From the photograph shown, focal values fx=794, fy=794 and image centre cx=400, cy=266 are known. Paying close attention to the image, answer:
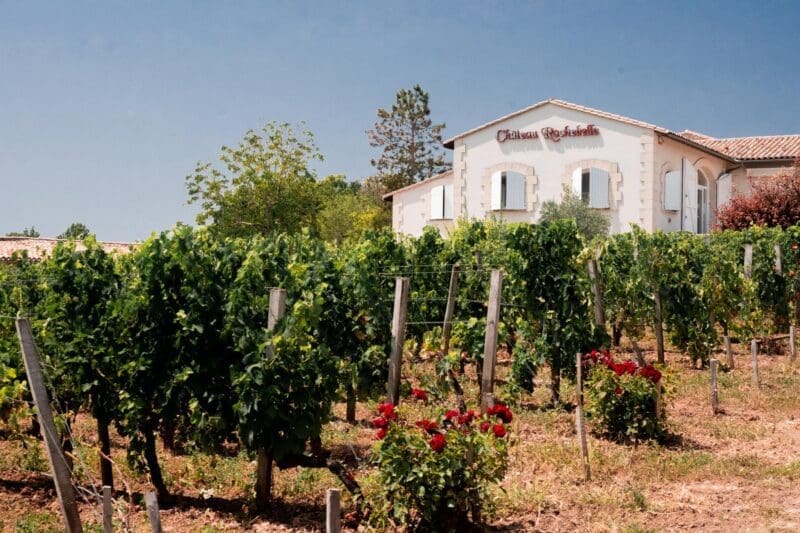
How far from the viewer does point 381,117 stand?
45.4 m

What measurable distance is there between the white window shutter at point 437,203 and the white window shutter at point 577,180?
5.35 metres

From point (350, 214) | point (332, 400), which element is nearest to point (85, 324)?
point (332, 400)

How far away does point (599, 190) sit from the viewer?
26.4 metres

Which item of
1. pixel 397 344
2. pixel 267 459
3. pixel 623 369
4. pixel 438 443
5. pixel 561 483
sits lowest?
pixel 561 483

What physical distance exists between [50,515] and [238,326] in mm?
2103

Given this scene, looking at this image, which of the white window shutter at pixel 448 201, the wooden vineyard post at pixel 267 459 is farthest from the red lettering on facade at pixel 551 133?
the wooden vineyard post at pixel 267 459

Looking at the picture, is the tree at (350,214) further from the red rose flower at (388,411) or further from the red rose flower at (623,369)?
the red rose flower at (388,411)

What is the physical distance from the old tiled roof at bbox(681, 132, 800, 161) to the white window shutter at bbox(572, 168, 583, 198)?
580 cm

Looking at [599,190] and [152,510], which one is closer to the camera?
[152,510]

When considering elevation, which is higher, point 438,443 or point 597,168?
point 597,168

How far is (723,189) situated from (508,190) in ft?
26.5

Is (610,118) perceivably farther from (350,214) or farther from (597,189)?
(350,214)

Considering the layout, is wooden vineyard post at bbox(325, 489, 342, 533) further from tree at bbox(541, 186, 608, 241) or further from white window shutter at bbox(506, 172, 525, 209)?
white window shutter at bbox(506, 172, 525, 209)

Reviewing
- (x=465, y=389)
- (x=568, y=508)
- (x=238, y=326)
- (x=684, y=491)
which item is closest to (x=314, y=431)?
(x=238, y=326)
